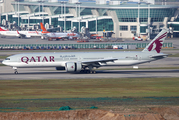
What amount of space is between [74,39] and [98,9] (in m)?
41.1

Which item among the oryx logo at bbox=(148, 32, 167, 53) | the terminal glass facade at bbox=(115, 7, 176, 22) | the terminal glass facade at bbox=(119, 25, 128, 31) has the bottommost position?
the oryx logo at bbox=(148, 32, 167, 53)

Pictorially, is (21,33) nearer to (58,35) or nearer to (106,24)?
(58,35)

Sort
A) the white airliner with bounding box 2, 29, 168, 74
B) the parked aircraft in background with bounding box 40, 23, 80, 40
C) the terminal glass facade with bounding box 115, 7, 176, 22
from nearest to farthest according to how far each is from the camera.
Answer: the white airliner with bounding box 2, 29, 168, 74, the parked aircraft in background with bounding box 40, 23, 80, 40, the terminal glass facade with bounding box 115, 7, 176, 22

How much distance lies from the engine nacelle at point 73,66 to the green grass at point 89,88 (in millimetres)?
5955

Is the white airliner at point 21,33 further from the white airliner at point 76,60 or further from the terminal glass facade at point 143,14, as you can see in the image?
the white airliner at point 76,60

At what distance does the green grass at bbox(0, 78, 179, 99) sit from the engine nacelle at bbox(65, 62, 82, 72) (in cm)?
595

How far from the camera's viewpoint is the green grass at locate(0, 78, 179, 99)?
36375 mm

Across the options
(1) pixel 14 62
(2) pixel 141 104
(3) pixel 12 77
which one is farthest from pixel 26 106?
(1) pixel 14 62

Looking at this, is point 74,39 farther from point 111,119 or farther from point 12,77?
point 111,119

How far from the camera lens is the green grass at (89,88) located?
36.4 m

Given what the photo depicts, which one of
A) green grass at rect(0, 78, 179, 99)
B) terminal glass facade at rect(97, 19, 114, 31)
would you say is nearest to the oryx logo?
green grass at rect(0, 78, 179, 99)

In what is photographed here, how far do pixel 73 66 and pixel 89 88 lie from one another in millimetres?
Answer: 13333

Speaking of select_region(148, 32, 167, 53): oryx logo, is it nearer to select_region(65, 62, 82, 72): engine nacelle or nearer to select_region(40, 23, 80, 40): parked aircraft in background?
select_region(65, 62, 82, 72): engine nacelle

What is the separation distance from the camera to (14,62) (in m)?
54.8
